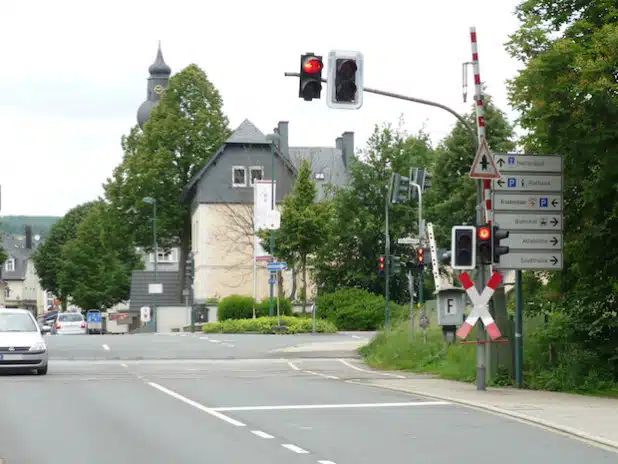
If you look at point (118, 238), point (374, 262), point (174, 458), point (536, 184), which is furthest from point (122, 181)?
point (174, 458)

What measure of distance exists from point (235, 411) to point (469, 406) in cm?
356

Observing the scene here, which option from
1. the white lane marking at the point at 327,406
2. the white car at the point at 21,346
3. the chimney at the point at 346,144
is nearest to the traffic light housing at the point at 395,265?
the white car at the point at 21,346

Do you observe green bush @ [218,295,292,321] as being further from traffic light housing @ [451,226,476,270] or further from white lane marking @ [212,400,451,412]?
white lane marking @ [212,400,451,412]

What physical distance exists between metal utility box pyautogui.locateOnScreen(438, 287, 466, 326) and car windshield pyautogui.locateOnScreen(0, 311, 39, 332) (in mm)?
9163

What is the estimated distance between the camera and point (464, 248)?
21.4 m

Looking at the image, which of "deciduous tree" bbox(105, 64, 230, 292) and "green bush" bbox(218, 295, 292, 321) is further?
"deciduous tree" bbox(105, 64, 230, 292)

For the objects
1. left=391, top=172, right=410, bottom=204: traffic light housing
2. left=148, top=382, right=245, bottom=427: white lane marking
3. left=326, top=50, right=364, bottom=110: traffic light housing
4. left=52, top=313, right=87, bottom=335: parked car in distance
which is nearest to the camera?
left=148, top=382, right=245, bottom=427: white lane marking

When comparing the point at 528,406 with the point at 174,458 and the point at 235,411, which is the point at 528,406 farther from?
the point at 174,458

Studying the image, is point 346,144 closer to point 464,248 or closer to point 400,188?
point 400,188

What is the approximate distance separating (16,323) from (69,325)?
56.6 metres

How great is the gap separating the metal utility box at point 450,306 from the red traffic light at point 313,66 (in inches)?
378

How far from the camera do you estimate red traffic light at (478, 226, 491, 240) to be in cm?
2148

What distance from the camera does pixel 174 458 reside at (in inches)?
490

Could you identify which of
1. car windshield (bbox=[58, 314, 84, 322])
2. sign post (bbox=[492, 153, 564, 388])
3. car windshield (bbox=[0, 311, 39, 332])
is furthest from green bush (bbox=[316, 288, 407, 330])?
sign post (bbox=[492, 153, 564, 388])
